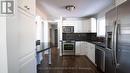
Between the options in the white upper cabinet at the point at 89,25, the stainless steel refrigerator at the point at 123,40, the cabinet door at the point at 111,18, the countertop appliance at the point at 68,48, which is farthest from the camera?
the countertop appliance at the point at 68,48

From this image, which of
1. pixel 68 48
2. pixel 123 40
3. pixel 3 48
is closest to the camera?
pixel 3 48

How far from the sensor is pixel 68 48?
758 cm

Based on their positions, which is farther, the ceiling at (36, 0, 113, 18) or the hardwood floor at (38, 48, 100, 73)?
the hardwood floor at (38, 48, 100, 73)

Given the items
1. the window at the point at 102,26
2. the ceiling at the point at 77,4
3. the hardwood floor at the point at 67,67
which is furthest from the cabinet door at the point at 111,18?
the window at the point at 102,26

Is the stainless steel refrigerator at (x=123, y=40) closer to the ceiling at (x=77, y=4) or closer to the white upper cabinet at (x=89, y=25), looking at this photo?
the ceiling at (x=77, y=4)

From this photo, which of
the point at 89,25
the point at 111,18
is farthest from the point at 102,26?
the point at 111,18

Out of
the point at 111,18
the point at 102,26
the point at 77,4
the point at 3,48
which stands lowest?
the point at 3,48

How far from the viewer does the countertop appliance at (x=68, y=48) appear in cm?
755

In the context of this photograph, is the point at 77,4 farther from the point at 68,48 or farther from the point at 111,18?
the point at 68,48

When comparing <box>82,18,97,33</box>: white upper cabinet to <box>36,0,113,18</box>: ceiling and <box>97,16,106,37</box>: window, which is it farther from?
<box>36,0,113,18</box>: ceiling

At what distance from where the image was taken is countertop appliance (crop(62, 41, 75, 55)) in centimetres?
755

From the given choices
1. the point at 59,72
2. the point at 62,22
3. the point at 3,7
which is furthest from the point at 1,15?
the point at 62,22

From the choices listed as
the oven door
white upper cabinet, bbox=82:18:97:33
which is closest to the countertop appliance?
the oven door

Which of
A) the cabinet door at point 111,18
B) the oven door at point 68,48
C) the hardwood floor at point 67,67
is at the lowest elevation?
the hardwood floor at point 67,67
